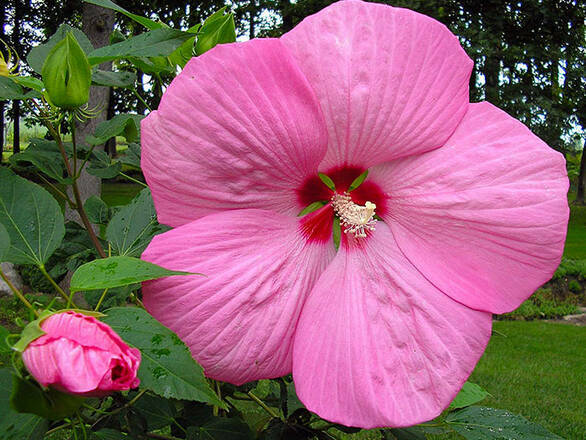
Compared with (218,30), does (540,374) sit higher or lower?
lower

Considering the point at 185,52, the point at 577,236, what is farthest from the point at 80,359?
the point at 577,236

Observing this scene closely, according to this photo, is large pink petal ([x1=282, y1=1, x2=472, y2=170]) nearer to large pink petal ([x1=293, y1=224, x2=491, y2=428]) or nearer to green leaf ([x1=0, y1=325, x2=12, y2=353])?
large pink petal ([x1=293, y1=224, x2=491, y2=428])

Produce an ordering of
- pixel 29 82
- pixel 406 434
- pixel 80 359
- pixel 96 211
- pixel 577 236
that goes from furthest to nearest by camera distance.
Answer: pixel 577 236, pixel 96 211, pixel 406 434, pixel 29 82, pixel 80 359

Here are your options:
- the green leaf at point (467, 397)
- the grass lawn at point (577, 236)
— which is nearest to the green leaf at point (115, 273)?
the green leaf at point (467, 397)

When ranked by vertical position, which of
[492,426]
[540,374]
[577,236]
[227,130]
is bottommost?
[577,236]

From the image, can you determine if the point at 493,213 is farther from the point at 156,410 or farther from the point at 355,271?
the point at 156,410

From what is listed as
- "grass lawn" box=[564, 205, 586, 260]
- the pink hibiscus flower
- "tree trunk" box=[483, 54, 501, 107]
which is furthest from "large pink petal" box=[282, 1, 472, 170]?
Answer: "tree trunk" box=[483, 54, 501, 107]

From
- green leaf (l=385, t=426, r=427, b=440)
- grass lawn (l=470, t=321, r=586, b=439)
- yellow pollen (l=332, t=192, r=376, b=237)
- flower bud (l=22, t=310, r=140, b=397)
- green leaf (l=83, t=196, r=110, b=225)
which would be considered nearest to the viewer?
flower bud (l=22, t=310, r=140, b=397)
